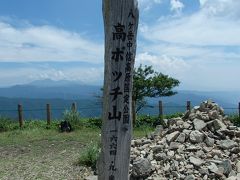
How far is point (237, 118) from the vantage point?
18.0 metres

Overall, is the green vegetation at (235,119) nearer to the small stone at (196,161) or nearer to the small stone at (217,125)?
the small stone at (217,125)

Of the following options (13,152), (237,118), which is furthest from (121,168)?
(237,118)

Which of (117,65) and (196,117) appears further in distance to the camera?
(196,117)

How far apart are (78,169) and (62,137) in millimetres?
5403

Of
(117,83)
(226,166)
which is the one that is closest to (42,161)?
(226,166)

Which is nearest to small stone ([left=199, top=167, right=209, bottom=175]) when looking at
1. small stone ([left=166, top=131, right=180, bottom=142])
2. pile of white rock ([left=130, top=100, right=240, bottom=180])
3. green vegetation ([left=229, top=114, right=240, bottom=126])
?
pile of white rock ([left=130, top=100, right=240, bottom=180])

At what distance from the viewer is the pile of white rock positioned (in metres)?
8.77

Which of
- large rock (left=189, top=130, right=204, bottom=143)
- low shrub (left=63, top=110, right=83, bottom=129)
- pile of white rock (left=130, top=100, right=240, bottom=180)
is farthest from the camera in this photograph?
low shrub (left=63, top=110, right=83, bottom=129)

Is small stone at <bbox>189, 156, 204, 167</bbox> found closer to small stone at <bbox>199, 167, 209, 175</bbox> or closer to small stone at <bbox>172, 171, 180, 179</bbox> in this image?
small stone at <bbox>199, 167, 209, 175</bbox>

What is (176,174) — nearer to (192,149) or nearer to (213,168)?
(213,168)

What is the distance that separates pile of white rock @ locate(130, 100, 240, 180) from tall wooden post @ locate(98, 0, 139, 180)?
12.1ft

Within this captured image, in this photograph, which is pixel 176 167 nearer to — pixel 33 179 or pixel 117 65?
pixel 33 179

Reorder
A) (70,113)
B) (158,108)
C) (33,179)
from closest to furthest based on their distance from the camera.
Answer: (33,179)
(70,113)
(158,108)

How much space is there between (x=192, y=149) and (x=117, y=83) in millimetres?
4893
